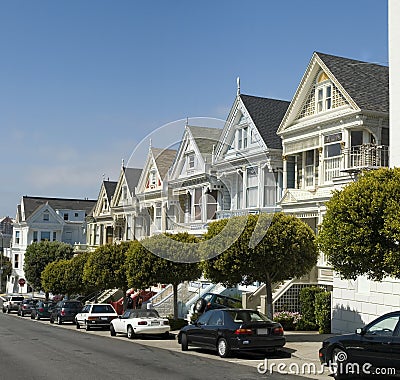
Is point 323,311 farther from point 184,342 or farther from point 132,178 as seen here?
point 132,178

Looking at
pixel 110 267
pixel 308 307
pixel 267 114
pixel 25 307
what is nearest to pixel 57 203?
pixel 25 307

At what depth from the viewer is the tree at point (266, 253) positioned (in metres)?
22.3

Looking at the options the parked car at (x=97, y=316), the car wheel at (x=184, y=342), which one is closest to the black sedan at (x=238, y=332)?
the car wheel at (x=184, y=342)

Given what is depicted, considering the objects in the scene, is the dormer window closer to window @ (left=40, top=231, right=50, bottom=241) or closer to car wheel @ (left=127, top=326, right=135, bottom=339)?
car wheel @ (left=127, top=326, right=135, bottom=339)

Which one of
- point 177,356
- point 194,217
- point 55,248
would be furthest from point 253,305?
point 55,248

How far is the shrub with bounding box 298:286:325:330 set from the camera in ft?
87.1

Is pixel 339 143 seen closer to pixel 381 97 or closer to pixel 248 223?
pixel 381 97

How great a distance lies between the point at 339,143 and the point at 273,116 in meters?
8.61

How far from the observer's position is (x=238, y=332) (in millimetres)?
17750

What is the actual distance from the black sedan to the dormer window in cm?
1372

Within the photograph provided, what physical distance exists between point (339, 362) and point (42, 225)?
244ft

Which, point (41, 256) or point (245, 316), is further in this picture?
point (41, 256)

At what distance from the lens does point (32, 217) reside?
8444 centimetres

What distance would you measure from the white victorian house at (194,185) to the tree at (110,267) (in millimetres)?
5221
